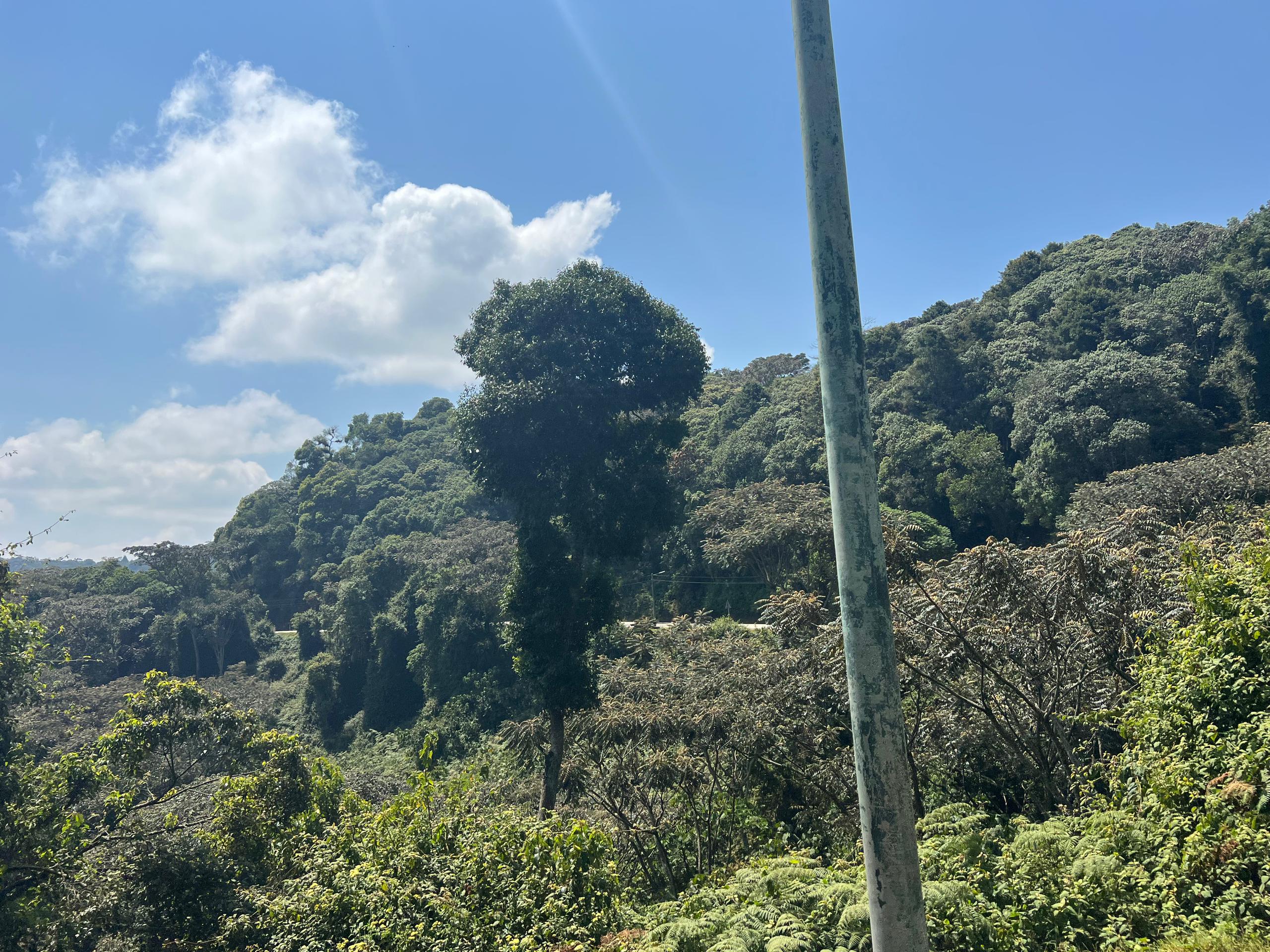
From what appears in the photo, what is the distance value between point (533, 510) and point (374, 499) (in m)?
37.7

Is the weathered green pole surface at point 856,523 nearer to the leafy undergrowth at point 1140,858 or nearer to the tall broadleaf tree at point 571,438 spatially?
the leafy undergrowth at point 1140,858

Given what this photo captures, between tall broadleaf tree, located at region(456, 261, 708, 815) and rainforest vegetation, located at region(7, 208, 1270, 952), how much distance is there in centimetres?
8

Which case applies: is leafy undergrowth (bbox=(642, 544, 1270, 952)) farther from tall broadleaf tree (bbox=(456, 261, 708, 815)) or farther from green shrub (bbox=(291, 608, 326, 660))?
green shrub (bbox=(291, 608, 326, 660))

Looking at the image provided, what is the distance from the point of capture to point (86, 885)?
27.5ft

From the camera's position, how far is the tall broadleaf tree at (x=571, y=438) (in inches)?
596

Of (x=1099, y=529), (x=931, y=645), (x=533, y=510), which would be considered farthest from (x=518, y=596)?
(x=1099, y=529)

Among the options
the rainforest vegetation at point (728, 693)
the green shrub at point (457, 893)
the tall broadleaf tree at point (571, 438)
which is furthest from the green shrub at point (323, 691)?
the green shrub at point (457, 893)

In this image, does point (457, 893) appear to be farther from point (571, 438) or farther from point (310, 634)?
point (310, 634)

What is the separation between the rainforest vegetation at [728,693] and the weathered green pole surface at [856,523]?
2307 millimetres

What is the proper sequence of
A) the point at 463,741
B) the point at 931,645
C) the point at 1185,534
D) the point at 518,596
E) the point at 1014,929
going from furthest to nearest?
the point at 463,741
the point at 518,596
the point at 1185,534
the point at 931,645
the point at 1014,929

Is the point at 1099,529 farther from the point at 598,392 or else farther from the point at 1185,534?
the point at 598,392

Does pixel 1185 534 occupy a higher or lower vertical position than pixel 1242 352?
lower

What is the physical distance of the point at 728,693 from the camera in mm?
10375

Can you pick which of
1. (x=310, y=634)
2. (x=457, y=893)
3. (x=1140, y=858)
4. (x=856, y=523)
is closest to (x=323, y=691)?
(x=310, y=634)
